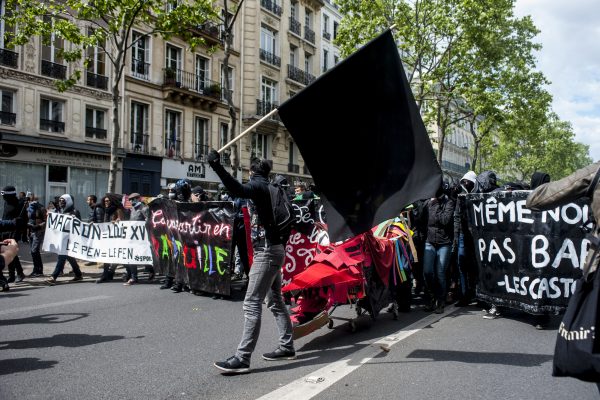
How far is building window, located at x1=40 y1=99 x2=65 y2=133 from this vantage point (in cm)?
2141

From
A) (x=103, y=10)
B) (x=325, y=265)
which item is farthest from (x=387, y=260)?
(x=103, y=10)

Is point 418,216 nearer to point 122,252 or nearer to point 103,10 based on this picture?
point 122,252

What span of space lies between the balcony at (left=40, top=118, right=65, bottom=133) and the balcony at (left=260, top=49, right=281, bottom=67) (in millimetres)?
15022

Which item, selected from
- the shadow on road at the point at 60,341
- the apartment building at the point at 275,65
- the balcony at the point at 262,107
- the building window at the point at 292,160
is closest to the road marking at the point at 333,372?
the shadow on road at the point at 60,341

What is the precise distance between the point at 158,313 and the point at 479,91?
21.7m

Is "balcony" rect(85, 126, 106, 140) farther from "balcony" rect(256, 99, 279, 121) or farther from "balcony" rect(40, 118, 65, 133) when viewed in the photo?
"balcony" rect(256, 99, 279, 121)

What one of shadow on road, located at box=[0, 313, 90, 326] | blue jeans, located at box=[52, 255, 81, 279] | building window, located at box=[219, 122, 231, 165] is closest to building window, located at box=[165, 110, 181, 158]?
building window, located at box=[219, 122, 231, 165]

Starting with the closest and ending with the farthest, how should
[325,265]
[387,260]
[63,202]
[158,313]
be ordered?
[325,265] < [387,260] < [158,313] < [63,202]

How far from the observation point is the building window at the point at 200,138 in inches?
1140

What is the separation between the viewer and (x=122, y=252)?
10367 mm

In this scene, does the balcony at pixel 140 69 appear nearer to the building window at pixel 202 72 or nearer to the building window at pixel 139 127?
the building window at pixel 139 127

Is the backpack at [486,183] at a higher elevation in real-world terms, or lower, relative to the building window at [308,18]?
lower

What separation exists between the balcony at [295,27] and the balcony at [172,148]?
13.9m

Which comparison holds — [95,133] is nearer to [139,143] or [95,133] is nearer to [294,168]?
[139,143]
